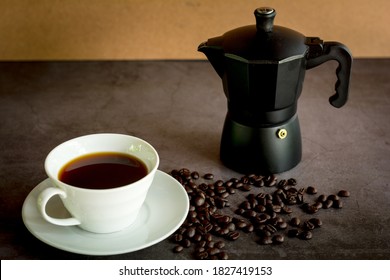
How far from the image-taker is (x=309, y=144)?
1.17 m

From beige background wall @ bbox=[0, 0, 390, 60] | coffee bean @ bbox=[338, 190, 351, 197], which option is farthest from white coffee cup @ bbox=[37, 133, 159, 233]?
beige background wall @ bbox=[0, 0, 390, 60]

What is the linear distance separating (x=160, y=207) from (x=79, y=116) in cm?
43

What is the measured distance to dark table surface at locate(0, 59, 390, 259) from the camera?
35.4 inches

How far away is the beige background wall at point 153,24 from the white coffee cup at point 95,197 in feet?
2.12

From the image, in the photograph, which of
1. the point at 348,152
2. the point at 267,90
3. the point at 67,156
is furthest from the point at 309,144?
the point at 67,156

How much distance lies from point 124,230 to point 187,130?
392 mm

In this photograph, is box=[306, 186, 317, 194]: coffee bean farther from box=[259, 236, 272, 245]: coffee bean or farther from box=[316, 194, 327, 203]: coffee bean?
box=[259, 236, 272, 245]: coffee bean

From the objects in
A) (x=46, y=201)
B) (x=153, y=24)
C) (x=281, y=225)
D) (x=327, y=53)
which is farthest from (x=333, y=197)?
(x=153, y=24)

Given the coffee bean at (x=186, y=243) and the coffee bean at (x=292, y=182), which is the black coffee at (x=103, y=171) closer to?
the coffee bean at (x=186, y=243)

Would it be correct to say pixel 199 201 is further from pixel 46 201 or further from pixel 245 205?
pixel 46 201

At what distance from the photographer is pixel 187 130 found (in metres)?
1.23
